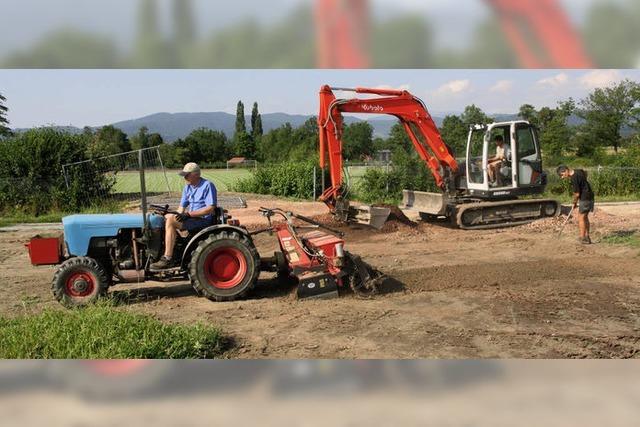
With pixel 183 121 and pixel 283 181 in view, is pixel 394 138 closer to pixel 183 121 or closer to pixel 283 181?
pixel 283 181

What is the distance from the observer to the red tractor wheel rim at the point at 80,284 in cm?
676

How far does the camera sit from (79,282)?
22.1 feet

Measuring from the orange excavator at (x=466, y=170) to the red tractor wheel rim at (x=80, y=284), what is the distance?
23.9ft

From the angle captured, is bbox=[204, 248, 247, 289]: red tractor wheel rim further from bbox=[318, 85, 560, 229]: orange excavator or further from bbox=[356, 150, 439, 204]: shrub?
bbox=[356, 150, 439, 204]: shrub

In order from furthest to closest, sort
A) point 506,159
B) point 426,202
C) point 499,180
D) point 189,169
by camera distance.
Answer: point 426,202 → point 499,180 → point 506,159 → point 189,169

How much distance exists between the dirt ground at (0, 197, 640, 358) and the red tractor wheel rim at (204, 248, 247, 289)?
265 millimetres

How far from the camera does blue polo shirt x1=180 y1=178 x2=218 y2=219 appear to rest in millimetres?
6863

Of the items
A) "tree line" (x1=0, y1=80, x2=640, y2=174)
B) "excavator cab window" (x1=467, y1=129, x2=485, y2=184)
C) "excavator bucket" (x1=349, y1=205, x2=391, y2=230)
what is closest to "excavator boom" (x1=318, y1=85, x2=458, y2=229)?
"excavator bucket" (x1=349, y1=205, x2=391, y2=230)

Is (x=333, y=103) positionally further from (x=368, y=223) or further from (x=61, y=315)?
(x=61, y=315)

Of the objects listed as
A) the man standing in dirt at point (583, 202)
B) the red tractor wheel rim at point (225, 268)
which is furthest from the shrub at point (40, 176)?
the man standing in dirt at point (583, 202)

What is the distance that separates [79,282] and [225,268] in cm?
166

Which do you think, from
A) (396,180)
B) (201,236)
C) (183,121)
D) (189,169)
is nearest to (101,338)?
Result: (201,236)
